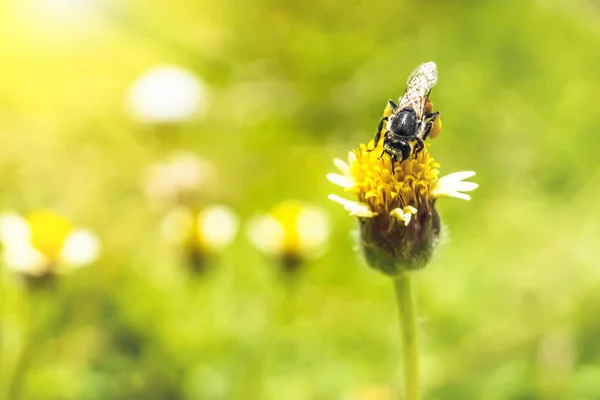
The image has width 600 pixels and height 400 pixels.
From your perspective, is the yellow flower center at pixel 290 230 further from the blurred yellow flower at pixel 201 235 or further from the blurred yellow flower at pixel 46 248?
the blurred yellow flower at pixel 46 248

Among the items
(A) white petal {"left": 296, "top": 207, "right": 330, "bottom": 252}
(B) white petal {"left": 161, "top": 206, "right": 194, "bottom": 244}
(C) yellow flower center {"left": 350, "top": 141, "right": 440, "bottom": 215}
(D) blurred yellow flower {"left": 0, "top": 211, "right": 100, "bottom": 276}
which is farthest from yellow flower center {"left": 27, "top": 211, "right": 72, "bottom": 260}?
(C) yellow flower center {"left": 350, "top": 141, "right": 440, "bottom": 215}

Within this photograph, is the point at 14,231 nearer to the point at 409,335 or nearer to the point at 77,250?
the point at 77,250

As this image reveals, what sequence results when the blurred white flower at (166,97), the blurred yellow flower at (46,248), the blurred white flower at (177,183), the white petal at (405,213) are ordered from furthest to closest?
the blurred white flower at (166,97) < the blurred white flower at (177,183) < the blurred yellow flower at (46,248) < the white petal at (405,213)

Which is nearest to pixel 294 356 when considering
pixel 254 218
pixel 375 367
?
pixel 375 367

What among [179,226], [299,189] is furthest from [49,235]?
[299,189]

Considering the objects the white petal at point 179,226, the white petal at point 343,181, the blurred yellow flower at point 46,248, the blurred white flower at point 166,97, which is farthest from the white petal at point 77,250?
the blurred white flower at point 166,97

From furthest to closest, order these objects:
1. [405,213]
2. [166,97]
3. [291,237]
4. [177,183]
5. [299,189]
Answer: [166,97] < [299,189] < [177,183] < [291,237] < [405,213]

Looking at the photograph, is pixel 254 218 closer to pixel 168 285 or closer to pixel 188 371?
pixel 168 285

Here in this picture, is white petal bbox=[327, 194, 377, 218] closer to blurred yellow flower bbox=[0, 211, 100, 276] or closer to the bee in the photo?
the bee
